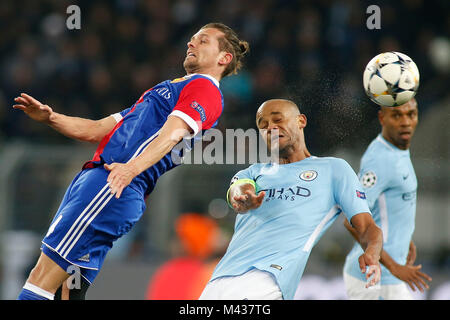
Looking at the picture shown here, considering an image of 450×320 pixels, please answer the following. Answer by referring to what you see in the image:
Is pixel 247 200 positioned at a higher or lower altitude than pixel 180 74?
lower

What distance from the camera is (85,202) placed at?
415 cm

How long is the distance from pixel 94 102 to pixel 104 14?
2.38 m

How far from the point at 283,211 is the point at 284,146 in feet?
1.37

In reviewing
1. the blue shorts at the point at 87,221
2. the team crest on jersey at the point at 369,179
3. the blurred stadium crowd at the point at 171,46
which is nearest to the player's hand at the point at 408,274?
the team crest on jersey at the point at 369,179

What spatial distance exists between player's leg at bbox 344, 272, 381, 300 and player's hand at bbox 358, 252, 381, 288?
1.63 meters

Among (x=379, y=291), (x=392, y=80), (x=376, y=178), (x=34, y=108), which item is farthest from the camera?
(x=379, y=291)

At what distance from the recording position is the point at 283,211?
417cm

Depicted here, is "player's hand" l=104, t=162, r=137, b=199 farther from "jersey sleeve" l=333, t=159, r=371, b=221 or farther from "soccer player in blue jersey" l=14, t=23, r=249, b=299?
"jersey sleeve" l=333, t=159, r=371, b=221

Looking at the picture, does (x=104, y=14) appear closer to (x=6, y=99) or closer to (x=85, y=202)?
(x=6, y=99)

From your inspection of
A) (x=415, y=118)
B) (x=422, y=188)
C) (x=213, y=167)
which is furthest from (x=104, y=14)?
(x=415, y=118)

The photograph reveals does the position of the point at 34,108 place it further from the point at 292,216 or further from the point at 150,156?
the point at 292,216

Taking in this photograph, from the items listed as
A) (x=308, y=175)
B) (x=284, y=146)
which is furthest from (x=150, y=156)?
(x=308, y=175)

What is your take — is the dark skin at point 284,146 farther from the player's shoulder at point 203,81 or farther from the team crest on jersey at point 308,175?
the player's shoulder at point 203,81
